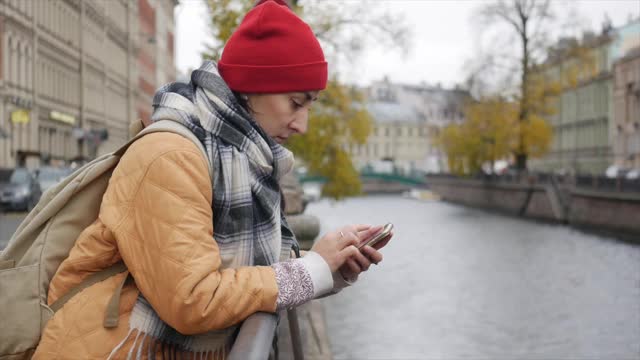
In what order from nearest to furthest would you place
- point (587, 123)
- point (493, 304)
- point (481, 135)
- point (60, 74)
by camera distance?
point (493, 304) → point (60, 74) → point (481, 135) → point (587, 123)

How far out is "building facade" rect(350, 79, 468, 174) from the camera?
447 ft

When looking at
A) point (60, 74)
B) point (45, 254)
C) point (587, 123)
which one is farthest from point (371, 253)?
point (587, 123)

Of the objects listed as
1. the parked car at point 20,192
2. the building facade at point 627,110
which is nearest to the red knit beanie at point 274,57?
the parked car at point 20,192

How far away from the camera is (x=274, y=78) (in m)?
2.17

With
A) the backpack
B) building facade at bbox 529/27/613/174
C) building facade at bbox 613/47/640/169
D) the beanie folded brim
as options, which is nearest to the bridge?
building facade at bbox 529/27/613/174

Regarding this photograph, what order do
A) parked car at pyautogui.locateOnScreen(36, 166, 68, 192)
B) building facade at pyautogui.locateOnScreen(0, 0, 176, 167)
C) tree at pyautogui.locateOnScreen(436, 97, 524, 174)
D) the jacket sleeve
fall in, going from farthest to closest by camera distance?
tree at pyautogui.locateOnScreen(436, 97, 524, 174)
building facade at pyautogui.locateOnScreen(0, 0, 176, 167)
parked car at pyautogui.locateOnScreen(36, 166, 68, 192)
the jacket sleeve

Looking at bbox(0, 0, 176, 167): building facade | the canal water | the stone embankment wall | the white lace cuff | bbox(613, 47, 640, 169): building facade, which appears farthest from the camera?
bbox(613, 47, 640, 169): building facade

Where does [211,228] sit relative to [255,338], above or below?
above

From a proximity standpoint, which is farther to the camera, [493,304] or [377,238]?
[493,304]

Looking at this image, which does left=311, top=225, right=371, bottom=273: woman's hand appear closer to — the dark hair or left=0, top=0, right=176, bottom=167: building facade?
the dark hair

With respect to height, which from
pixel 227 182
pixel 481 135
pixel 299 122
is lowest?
pixel 227 182

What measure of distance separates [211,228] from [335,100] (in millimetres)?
29276

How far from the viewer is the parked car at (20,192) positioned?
24.3 m

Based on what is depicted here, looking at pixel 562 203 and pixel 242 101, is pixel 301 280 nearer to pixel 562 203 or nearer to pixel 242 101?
pixel 242 101
